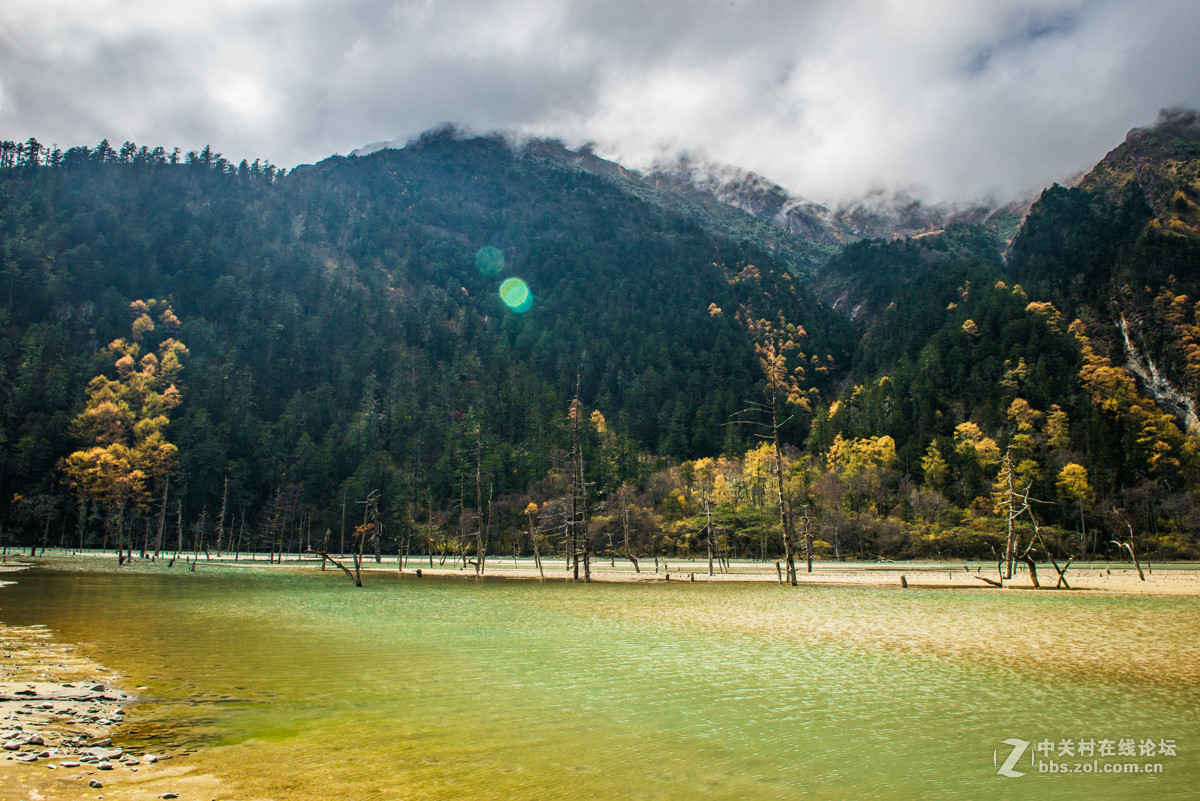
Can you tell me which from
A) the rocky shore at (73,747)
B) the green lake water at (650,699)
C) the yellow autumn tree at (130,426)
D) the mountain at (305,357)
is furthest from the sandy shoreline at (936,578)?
the yellow autumn tree at (130,426)

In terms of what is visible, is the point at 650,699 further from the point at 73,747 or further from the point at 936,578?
the point at 936,578

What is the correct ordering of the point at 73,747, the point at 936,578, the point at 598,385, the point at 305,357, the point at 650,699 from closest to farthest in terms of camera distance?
the point at 73,747 → the point at 650,699 → the point at 936,578 → the point at 305,357 → the point at 598,385

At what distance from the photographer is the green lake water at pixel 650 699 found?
851 cm

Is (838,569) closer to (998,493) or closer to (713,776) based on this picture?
(998,493)

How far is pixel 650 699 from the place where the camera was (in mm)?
13016

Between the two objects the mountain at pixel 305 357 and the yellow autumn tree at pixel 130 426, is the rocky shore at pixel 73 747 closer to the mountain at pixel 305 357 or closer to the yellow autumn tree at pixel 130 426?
the yellow autumn tree at pixel 130 426

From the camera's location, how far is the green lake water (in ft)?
27.9

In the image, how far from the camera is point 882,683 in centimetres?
1448

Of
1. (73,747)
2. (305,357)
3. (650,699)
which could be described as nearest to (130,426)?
(305,357)

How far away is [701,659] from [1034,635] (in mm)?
12802

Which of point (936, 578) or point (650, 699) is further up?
point (650, 699)

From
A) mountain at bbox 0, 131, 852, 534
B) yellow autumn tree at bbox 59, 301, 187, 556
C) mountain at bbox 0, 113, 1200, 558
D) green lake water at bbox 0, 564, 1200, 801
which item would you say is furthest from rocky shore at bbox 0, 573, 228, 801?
mountain at bbox 0, 131, 852, 534

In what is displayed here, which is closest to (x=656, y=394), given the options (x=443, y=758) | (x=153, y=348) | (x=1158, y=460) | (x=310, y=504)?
(x=310, y=504)

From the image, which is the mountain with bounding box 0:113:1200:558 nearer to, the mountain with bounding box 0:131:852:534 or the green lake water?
the mountain with bounding box 0:131:852:534
